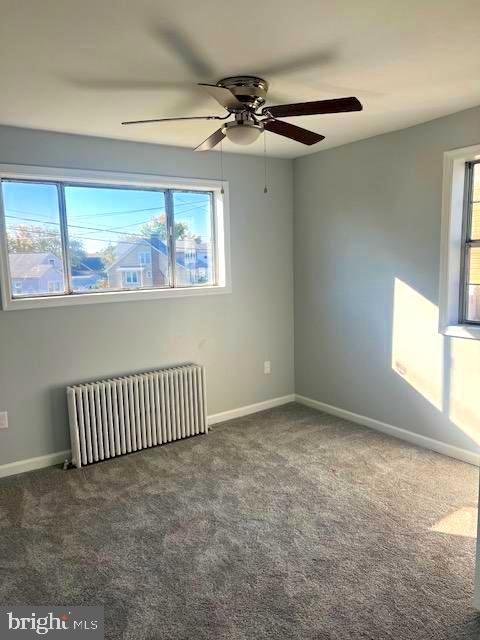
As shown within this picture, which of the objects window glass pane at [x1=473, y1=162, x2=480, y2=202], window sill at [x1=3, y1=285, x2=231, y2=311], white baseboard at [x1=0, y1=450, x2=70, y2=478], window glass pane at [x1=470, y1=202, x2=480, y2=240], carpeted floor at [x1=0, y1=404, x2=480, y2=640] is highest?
window glass pane at [x1=473, y1=162, x2=480, y2=202]

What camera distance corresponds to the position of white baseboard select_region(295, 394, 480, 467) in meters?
3.36

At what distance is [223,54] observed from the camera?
6.91 feet

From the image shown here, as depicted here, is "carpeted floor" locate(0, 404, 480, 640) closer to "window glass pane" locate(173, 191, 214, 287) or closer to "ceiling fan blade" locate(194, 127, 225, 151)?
"window glass pane" locate(173, 191, 214, 287)

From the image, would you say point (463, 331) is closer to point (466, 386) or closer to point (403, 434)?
point (466, 386)

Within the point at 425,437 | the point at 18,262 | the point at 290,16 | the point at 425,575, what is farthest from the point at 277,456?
the point at 290,16

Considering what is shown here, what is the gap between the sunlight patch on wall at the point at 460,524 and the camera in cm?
253

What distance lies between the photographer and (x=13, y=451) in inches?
133

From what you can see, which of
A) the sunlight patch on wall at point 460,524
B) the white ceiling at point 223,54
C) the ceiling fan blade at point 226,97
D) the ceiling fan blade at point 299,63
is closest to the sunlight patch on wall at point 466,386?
the sunlight patch on wall at point 460,524

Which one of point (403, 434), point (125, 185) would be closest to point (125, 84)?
point (125, 185)

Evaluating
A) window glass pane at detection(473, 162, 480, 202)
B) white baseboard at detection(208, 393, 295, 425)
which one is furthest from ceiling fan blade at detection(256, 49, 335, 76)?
white baseboard at detection(208, 393, 295, 425)

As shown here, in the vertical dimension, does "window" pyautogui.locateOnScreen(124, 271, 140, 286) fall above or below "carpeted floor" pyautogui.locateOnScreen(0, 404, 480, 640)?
above

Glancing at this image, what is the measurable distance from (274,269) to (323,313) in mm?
673

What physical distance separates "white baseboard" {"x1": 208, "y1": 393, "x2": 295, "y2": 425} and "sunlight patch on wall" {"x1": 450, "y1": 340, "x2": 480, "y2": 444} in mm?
1818

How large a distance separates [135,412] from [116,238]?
1455 mm
